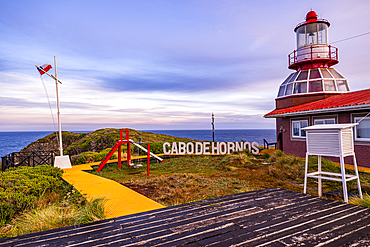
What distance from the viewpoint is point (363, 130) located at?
12211 mm

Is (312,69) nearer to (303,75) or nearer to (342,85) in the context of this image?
(303,75)

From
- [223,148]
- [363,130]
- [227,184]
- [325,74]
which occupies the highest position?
[325,74]

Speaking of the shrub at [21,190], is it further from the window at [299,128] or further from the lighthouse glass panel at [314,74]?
the lighthouse glass panel at [314,74]

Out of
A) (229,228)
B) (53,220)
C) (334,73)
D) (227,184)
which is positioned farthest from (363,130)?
(53,220)

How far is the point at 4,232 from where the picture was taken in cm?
486

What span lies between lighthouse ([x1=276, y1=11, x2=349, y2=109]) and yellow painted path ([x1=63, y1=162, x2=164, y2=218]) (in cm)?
1538

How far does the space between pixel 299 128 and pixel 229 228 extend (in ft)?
51.1

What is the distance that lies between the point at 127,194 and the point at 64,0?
1026cm

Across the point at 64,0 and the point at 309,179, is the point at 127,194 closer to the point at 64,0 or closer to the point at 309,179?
the point at 309,179

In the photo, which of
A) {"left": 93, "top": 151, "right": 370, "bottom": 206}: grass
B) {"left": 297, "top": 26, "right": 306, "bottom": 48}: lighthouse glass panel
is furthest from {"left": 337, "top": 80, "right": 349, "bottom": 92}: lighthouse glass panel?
→ {"left": 93, "top": 151, "right": 370, "bottom": 206}: grass

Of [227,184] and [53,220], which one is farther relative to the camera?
[227,184]

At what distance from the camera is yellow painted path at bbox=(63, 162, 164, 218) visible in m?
5.76

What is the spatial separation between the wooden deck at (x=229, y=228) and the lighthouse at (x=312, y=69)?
15.4 metres

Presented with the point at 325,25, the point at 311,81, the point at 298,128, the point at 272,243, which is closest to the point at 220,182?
the point at 272,243
